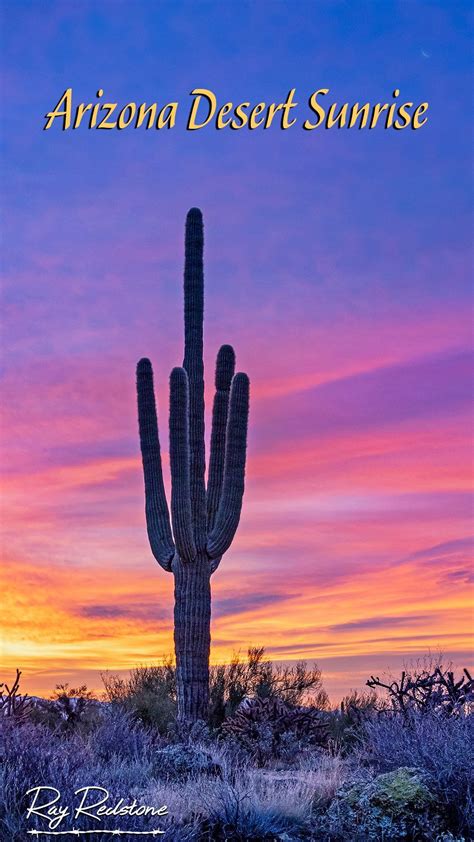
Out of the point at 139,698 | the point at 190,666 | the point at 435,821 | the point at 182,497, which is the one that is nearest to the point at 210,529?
the point at 182,497

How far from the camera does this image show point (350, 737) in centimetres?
1568

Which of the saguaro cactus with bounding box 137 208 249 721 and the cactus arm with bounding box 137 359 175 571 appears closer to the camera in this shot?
the saguaro cactus with bounding box 137 208 249 721

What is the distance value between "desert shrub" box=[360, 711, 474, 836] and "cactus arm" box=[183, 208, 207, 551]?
6498mm

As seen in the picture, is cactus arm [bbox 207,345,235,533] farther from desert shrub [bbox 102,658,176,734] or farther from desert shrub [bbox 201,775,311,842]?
desert shrub [bbox 201,775,311,842]

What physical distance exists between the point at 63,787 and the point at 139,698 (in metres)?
10.6

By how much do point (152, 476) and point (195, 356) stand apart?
7.87ft

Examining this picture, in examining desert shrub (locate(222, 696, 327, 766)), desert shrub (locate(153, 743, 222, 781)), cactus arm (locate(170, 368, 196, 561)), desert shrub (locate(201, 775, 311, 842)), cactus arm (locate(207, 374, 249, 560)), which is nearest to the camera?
desert shrub (locate(201, 775, 311, 842))

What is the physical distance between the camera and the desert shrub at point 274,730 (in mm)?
13539

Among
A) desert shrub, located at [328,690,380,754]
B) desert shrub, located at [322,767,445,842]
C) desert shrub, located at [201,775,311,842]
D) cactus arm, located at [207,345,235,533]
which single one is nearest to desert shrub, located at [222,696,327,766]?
desert shrub, located at [328,690,380,754]

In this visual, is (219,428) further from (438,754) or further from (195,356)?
(438,754)

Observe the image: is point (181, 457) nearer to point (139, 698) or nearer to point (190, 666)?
point (190, 666)

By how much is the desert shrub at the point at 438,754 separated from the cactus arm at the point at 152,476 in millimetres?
6580

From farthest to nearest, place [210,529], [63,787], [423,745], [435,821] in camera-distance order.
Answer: [210,529] → [423,745] → [435,821] → [63,787]

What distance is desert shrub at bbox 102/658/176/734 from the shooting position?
17156 mm
